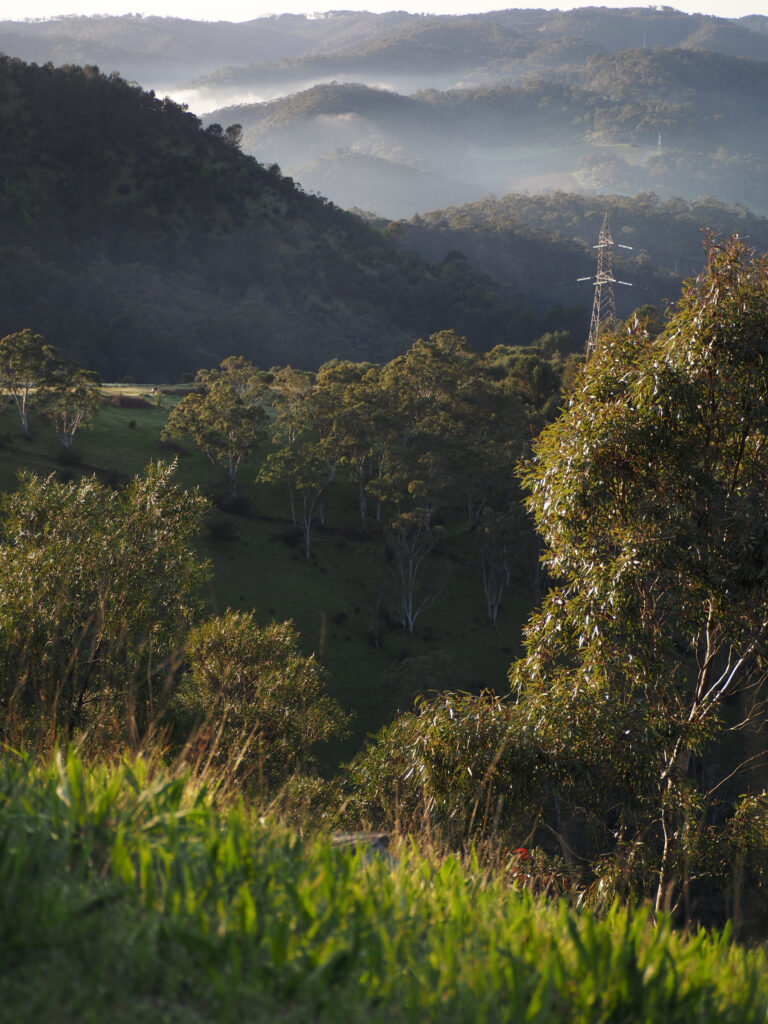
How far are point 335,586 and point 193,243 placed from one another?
370ft

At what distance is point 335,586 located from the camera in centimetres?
4903

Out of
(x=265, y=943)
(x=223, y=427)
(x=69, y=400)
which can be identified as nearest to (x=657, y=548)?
(x=265, y=943)

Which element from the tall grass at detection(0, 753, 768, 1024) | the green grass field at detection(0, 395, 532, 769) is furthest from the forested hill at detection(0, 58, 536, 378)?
the tall grass at detection(0, 753, 768, 1024)

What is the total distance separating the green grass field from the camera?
40781 mm

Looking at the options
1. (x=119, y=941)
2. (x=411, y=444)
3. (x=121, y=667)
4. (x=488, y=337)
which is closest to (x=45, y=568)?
(x=121, y=667)

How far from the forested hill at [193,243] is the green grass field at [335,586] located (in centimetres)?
6323

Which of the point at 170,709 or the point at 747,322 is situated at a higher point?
the point at 747,322

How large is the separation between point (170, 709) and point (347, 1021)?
15.1 metres

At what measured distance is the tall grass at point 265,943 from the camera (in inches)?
101

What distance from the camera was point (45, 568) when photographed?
13.5 m

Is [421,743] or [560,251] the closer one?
[421,743]

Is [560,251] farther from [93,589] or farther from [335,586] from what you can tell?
[93,589]

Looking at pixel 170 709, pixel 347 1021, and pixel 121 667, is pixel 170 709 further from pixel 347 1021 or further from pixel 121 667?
pixel 347 1021

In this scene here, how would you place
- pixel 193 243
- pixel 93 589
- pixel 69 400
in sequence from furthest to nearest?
pixel 193 243 → pixel 69 400 → pixel 93 589
